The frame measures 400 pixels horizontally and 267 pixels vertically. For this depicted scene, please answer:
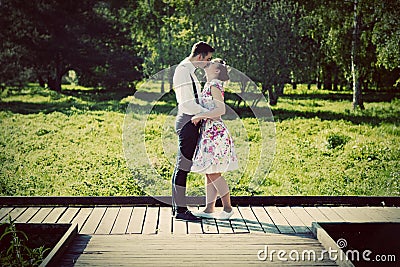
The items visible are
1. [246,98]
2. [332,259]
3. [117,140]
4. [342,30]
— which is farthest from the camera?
[246,98]

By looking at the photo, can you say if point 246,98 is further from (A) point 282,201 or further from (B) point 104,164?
(A) point 282,201

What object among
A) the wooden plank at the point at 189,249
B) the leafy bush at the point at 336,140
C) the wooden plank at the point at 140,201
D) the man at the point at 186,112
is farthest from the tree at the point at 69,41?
the wooden plank at the point at 189,249

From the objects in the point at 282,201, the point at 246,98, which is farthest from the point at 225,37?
the point at 282,201

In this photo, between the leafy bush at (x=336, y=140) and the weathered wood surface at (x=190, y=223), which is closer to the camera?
the weathered wood surface at (x=190, y=223)

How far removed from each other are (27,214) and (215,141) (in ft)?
5.74

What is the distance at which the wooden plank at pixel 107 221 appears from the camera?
4.48 meters

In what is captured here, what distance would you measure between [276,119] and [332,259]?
876cm

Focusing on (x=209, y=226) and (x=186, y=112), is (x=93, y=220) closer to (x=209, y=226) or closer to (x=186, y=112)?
(x=209, y=226)

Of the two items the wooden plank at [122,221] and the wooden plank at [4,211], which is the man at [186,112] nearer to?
the wooden plank at [122,221]

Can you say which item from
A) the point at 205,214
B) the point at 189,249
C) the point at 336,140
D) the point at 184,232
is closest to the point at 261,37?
the point at 336,140

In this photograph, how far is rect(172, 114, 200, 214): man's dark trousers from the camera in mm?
4793

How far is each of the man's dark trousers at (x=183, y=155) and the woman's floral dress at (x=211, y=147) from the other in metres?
0.05

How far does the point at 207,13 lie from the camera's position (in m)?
15.0

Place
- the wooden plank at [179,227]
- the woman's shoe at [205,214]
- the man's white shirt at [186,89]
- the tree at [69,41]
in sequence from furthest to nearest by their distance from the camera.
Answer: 1. the tree at [69,41]
2. the woman's shoe at [205,214]
3. the man's white shirt at [186,89]
4. the wooden plank at [179,227]
